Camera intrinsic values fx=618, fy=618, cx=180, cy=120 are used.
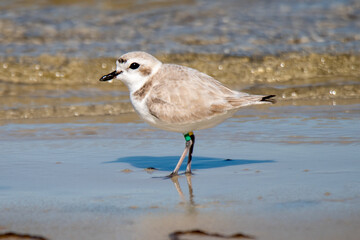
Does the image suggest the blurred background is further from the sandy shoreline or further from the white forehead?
the white forehead

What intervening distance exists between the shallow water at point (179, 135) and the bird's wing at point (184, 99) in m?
0.47

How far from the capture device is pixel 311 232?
3.17 metres

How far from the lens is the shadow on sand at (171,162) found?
5133 millimetres

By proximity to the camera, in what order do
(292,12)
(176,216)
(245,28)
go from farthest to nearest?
(292,12) → (245,28) → (176,216)

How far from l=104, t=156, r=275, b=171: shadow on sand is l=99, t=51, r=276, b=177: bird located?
21 cm

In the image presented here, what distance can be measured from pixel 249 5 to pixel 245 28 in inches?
68.8

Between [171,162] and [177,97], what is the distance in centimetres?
71

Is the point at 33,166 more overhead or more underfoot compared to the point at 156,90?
more underfoot

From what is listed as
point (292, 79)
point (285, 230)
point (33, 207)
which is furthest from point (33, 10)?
point (285, 230)

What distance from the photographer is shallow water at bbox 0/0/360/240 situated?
3.58 metres

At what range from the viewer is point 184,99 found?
16.2 ft

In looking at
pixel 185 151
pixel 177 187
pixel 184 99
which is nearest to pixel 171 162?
pixel 185 151

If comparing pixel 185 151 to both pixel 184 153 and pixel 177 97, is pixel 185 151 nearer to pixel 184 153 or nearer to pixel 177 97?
pixel 184 153

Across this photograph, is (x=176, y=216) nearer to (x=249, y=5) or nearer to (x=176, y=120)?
(x=176, y=120)
